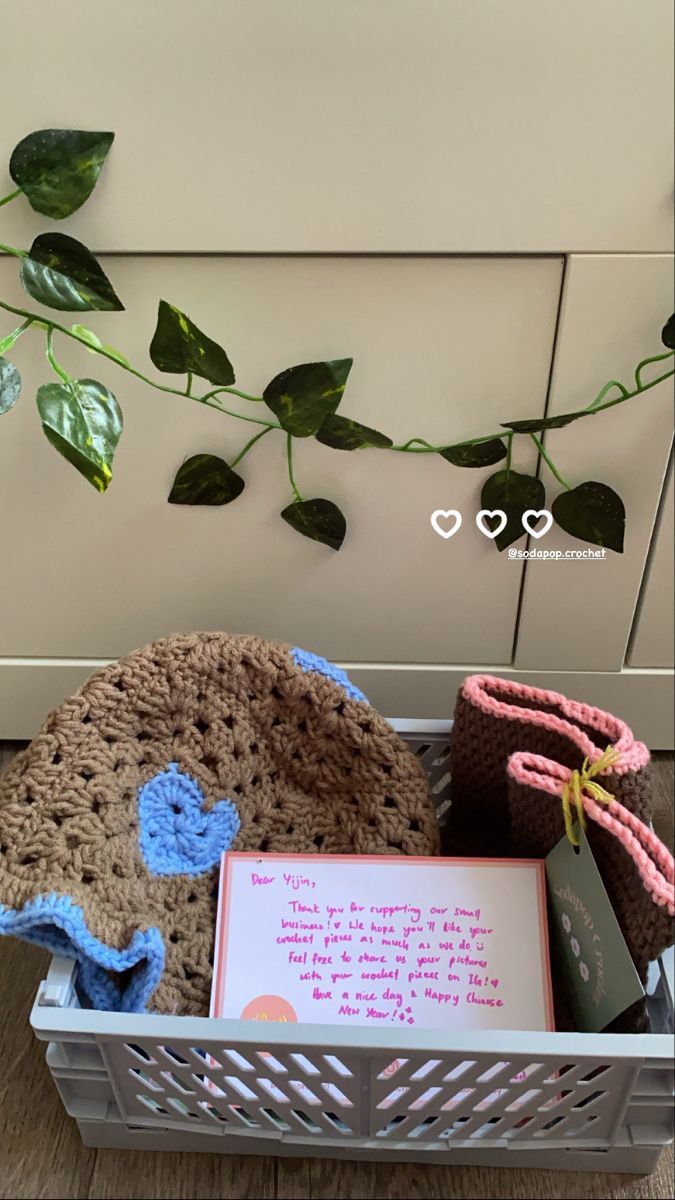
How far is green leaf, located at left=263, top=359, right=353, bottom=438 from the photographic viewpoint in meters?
0.64

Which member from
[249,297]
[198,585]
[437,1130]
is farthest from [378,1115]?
[249,297]

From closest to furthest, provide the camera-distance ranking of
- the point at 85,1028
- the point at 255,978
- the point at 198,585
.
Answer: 1. the point at 85,1028
2. the point at 255,978
3. the point at 198,585

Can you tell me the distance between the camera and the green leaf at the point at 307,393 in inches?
25.4

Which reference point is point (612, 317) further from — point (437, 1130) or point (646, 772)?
point (437, 1130)

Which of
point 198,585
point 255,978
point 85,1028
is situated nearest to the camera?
point 85,1028

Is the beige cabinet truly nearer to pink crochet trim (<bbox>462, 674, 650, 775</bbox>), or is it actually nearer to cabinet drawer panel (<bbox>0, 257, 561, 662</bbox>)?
cabinet drawer panel (<bbox>0, 257, 561, 662</bbox>)

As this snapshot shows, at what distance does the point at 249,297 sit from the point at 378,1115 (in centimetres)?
53

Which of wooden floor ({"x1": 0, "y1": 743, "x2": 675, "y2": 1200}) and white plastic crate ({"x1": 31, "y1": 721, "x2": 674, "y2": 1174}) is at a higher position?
white plastic crate ({"x1": 31, "y1": 721, "x2": 674, "y2": 1174})

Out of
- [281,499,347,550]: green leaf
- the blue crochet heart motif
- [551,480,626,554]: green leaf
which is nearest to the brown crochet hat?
the blue crochet heart motif

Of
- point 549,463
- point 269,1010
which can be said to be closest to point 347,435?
point 549,463

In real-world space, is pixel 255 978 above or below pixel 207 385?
below

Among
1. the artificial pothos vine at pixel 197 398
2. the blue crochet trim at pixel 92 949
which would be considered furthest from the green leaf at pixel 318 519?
the blue crochet trim at pixel 92 949

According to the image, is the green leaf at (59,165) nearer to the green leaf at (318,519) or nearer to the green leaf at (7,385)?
the green leaf at (7,385)

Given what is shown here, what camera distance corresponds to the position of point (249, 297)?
0.65 m
